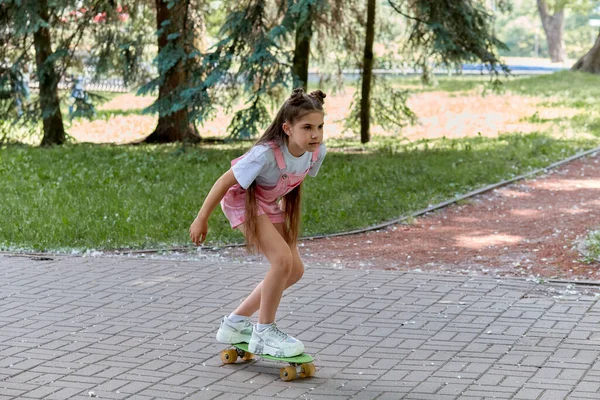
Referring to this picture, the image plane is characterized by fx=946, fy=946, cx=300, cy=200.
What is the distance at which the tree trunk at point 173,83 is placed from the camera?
16.2 m

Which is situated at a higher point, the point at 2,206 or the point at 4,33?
the point at 4,33

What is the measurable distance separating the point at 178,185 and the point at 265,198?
766 cm

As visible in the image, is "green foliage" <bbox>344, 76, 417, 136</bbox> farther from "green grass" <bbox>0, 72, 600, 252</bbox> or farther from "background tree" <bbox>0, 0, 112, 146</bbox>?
"background tree" <bbox>0, 0, 112, 146</bbox>

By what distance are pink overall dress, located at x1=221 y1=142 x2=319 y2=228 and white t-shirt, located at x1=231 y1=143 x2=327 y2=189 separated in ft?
0.10

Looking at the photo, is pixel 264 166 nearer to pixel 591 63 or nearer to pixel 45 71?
pixel 45 71

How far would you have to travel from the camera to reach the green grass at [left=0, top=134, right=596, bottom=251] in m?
10.4

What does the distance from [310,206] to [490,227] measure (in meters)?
2.23

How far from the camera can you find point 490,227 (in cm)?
1084

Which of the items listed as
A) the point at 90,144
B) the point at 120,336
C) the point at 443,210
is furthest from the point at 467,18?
the point at 120,336

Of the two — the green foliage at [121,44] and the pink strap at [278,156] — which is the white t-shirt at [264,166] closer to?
the pink strap at [278,156]

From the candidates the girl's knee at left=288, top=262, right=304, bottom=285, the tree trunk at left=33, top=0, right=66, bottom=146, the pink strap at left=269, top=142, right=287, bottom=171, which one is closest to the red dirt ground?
the girl's knee at left=288, top=262, right=304, bottom=285

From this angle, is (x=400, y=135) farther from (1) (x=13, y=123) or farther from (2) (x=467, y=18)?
(1) (x=13, y=123)

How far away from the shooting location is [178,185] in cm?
1318

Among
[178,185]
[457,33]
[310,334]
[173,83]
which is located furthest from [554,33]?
[310,334]
